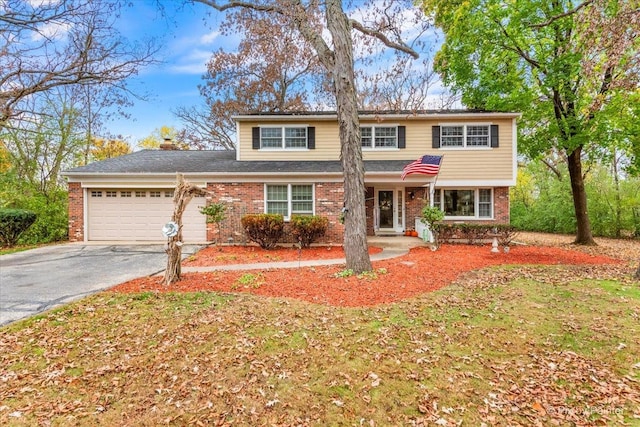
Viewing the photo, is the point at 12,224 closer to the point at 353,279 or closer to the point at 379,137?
the point at 353,279

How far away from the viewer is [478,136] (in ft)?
44.4

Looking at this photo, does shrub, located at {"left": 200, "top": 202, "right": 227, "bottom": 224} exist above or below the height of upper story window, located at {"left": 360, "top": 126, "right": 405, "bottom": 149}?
below

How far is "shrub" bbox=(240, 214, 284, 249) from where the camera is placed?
11.0 meters

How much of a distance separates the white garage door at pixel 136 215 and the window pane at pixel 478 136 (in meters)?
11.4

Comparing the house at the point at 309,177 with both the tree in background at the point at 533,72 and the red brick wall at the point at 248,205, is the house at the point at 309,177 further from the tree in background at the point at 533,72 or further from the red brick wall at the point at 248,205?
the tree in background at the point at 533,72

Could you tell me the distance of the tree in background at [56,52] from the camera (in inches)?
277

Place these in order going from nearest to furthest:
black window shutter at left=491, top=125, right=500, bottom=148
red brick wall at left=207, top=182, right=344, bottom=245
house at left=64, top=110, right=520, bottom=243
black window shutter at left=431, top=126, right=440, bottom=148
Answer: red brick wall at left=207, top=182, right=344, bottom=245 < house at left=64, top=110, right=520, bottom=243 < black window shutter at left=491, top=125, right=500, bottom=148 < black window shutter at left=431, top=126, right=440, bottom=148

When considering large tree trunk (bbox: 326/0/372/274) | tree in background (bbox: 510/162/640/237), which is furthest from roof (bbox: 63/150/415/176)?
tree in background (bbox: 510/162/640/237)

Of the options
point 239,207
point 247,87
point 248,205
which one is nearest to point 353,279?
point 248,205

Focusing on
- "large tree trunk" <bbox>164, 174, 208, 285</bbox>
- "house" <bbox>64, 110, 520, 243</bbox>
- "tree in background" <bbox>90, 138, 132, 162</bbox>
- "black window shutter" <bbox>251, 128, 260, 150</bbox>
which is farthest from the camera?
"tree in background" <bbox>90, 138, 132, 162</bbox>

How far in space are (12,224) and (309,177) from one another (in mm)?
11053

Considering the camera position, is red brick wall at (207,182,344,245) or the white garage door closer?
red brick wall at (207,182,344,245)

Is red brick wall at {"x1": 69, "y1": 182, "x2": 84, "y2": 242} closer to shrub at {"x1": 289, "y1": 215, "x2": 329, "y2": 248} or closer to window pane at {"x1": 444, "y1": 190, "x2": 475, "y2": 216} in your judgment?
shrub at {"x1": 289, "y1": 215, "x2": 329, "y2": 248}

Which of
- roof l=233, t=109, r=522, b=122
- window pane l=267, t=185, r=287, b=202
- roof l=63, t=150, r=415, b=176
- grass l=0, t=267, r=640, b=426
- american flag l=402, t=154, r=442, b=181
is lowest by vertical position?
grass l=0, t=267, r=640, b=426
